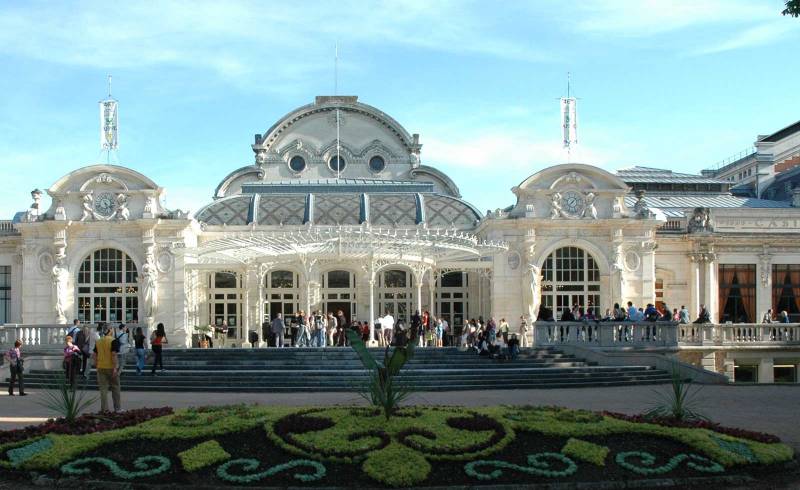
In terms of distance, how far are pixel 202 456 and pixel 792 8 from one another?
12455 millimetres

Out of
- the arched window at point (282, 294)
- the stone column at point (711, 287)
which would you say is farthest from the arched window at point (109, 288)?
the stone column at point (711, 287)

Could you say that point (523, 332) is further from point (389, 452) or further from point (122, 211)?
point (389, 452)

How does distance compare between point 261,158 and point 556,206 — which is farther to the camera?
point 261,158

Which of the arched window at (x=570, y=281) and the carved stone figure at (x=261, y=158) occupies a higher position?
the carved stone figure at (x=261, y=158)

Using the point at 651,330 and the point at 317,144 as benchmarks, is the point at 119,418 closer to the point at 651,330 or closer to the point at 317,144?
the point at 651,330

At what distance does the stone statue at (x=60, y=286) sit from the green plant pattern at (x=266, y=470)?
94.7 ft

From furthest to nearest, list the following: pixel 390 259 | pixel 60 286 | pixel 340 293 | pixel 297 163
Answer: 1. pixel 297 163
2. pixel 340 293
3. pixel 60 286
4. pixel 390 259

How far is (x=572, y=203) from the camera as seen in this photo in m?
40.8

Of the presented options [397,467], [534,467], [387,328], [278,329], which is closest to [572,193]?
[387,328]

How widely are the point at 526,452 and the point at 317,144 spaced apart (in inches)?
1588

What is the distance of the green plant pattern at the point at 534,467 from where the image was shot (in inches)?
495

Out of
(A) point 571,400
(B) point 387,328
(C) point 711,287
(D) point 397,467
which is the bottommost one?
(A) point 571,400

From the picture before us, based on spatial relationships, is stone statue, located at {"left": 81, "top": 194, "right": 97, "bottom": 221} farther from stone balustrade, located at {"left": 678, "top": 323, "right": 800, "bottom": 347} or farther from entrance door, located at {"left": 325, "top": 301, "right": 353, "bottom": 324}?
stone balustrade, located at {"left": 678, "top": 323, "right": 800, "bottom": 347}

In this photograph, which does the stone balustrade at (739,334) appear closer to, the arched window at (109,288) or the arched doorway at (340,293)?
the arched doorway at (340,293)
